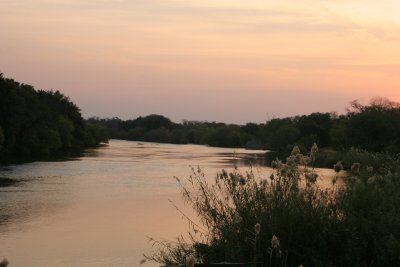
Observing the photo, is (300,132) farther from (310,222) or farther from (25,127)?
(310,222)

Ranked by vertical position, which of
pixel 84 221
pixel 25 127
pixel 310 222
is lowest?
pixel 84 221

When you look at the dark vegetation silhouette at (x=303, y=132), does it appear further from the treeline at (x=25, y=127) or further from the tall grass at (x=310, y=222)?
the treeline at (x=25, y=127)

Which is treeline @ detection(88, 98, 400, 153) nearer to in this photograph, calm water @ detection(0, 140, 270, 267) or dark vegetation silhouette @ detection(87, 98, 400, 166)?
dark vegetation silhouette @ detection(87, 98, 400, 166)

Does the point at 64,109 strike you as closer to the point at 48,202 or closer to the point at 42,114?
the point at 42,114

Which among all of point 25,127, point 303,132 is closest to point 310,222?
point 25,127

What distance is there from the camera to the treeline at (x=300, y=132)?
61344 mm

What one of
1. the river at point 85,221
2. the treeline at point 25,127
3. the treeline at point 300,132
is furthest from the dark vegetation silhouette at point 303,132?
the treeline at point 25,127

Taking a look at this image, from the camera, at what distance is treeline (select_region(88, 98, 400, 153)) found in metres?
61.3

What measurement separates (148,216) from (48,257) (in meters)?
5.98

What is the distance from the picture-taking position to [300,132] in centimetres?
9331

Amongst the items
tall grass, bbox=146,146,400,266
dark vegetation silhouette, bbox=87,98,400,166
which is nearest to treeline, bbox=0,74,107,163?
dark vegetation silhouette, bbox=87,98,400,166

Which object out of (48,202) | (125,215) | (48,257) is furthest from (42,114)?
(48,257)

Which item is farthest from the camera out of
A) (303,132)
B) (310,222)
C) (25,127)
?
(303,132)

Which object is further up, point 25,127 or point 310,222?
point 25,127
